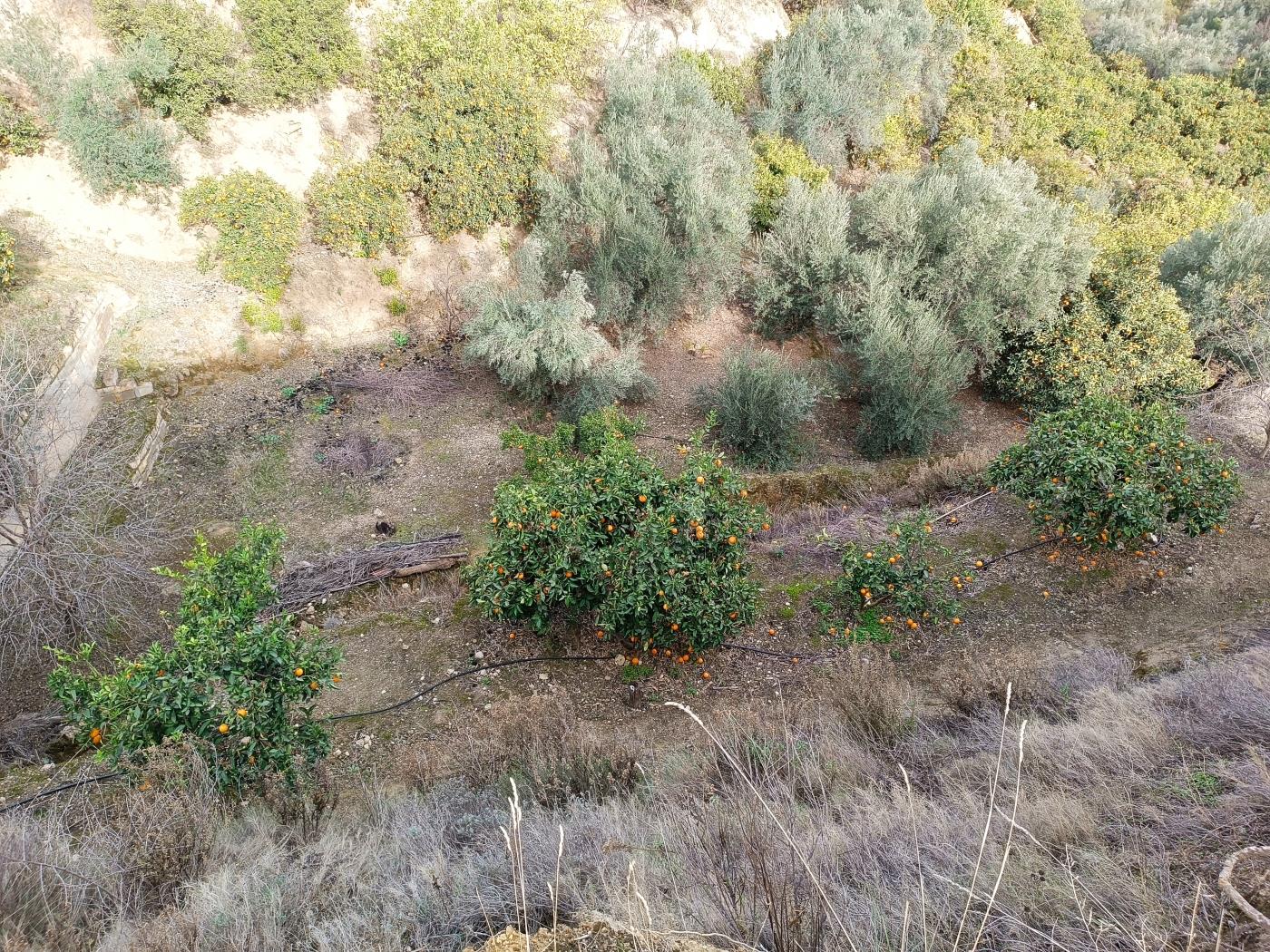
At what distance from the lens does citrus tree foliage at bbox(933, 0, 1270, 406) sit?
11.2 m

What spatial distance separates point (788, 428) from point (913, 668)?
182 inches

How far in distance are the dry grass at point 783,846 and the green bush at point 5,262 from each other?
7.82 m

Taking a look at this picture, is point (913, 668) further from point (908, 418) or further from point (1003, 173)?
point (1003, 173)

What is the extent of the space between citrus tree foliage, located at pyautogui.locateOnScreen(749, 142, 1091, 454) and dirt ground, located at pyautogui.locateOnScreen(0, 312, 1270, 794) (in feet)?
3.36

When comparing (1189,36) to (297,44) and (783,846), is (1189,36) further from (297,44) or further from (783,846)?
(783,846)

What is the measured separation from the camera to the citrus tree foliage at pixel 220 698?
150 inches

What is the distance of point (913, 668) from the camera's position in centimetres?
589

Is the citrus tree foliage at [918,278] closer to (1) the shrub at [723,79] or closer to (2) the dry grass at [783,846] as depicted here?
(1) the shrub at [723,79]

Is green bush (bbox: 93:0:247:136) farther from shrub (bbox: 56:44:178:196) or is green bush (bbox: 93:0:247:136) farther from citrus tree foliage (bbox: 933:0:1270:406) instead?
citrus tree foliage (bbox: 933:0:1270:406)

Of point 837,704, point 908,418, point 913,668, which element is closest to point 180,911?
point 837,704

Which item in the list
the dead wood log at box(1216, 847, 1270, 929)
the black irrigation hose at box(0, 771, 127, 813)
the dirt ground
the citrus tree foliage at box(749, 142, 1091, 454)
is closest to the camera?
the dead wood log at box(1216, 847, 1270, 929)

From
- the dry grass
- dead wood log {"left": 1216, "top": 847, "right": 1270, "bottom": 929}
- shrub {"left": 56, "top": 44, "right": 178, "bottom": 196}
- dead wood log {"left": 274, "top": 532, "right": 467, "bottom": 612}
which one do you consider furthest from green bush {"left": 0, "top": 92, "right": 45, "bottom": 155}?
dead wood log {"left": 1216, "top": 847, "right": 1270, "bottom": 929}

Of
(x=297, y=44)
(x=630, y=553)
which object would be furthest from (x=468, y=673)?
(x=297, y=44)

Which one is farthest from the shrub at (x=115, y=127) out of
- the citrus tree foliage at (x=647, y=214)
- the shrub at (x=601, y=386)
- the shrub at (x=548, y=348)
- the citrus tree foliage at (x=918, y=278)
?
the citrus tree foliage at (x=918, y=278)
